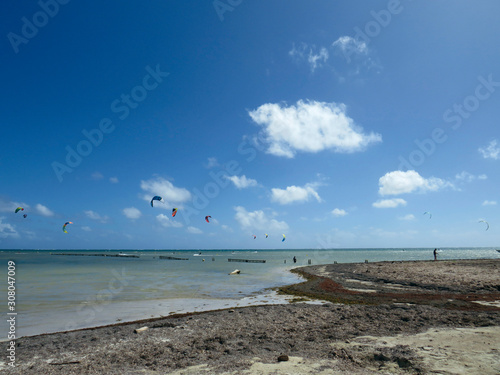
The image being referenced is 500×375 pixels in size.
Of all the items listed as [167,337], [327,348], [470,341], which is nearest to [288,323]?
[327,348]

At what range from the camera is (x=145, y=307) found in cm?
1470

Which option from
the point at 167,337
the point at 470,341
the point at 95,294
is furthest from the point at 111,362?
the point at 95,294

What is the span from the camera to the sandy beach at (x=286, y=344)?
6.36 m

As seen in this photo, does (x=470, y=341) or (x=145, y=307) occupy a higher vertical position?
(x=470, y=341)

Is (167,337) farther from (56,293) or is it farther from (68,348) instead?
(56,293)

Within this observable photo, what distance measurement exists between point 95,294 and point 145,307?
22.8 feet

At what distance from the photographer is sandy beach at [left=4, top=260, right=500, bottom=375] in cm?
636

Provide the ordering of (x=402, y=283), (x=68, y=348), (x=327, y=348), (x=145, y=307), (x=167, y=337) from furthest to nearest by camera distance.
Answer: (x=402, y=283), (x=145, y=307), (x=167, y=337), (x=68, y=348), (x=327, y=348)

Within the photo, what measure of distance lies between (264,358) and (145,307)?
32.7 ft

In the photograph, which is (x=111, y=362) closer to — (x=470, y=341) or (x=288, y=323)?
(x=288, y=323)

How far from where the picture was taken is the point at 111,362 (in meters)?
7.06

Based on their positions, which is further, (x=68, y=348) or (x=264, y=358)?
(x=68, y=348)

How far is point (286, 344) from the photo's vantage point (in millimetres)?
8055

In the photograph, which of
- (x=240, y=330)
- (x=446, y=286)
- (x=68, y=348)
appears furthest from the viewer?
(x=446, y=286)
